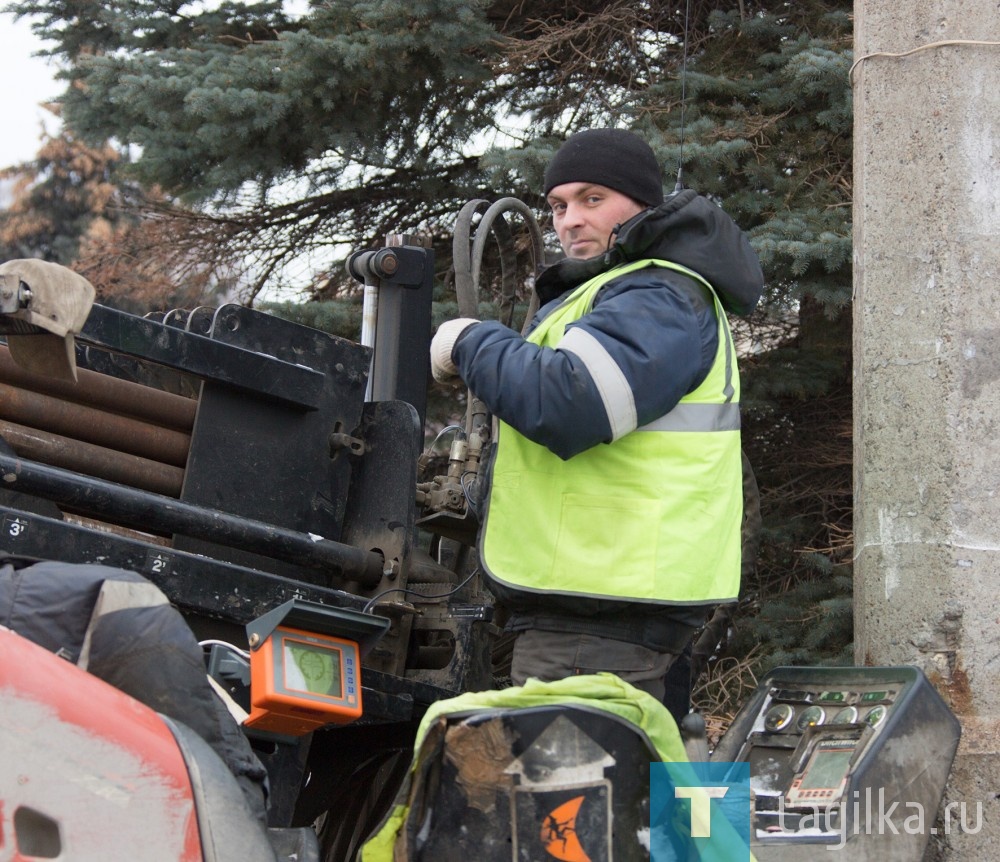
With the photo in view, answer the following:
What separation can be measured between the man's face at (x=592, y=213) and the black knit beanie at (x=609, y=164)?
0.02 m

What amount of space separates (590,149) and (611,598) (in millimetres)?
1033

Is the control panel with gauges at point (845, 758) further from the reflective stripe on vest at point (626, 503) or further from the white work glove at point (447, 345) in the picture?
the white work glove at point (447, 345)

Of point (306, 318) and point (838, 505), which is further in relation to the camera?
point (306, 318)

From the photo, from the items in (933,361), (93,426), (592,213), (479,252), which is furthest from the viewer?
(479,252)

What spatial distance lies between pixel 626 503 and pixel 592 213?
0.72m

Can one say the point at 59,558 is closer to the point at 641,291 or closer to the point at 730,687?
the point at 641,291

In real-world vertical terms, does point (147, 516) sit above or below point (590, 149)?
below

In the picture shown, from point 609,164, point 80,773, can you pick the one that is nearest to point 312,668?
point 80,773

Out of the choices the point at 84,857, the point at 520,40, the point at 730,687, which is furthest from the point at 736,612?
the point at 84,857

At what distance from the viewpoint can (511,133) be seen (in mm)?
6340

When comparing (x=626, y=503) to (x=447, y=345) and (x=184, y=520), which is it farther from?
(x=184, y=520)

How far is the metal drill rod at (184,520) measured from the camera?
3.06 meters

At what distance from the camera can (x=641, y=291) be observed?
2.88m

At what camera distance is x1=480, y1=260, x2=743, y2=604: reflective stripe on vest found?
2.78 metres
